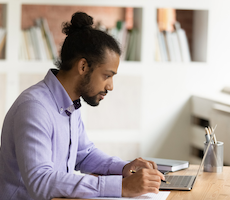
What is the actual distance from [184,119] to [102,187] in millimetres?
2380

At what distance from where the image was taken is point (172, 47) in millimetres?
3400

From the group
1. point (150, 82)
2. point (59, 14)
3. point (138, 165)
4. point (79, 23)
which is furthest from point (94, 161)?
point (59, 14)

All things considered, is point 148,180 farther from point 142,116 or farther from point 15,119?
point 142,116

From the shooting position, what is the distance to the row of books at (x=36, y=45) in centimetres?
329

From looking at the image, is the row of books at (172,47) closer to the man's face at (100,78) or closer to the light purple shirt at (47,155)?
the light purple shirt at (47,155)

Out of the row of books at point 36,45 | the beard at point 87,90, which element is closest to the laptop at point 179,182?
the beard at point 87,90

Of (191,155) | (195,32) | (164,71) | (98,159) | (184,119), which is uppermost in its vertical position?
(195,32)

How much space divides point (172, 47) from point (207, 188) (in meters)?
2.22

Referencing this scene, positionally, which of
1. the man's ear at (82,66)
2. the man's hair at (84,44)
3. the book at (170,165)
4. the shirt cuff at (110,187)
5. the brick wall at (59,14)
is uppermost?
the brick wall at (59,14)

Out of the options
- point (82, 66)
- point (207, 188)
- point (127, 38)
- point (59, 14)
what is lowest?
point (207, 188)

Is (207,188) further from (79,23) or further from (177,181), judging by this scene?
(79,23)

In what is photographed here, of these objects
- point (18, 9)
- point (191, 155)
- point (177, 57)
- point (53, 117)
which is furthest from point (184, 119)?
point (53, 117)

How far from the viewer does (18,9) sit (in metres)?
3.17

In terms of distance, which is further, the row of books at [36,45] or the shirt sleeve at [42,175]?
the row of books at [36,45]
